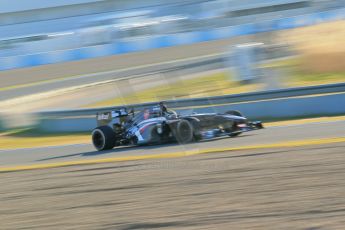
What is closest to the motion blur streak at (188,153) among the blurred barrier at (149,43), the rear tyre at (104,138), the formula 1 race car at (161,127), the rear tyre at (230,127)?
the formula 1 race car at (161,127)

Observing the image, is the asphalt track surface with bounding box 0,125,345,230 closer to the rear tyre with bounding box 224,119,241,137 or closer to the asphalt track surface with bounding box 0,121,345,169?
the asphalt track surface with bounding box 0,121,345,169

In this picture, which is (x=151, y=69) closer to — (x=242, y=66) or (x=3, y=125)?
(x=242, y=66)

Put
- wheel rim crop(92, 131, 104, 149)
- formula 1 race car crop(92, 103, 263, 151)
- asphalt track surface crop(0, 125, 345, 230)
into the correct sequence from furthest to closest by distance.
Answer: wheel rim crop(92, 131, 104, 149)
formula 1 race car crop(92, 103, 263, 151)
asphalt track surface crop(0, 125, 345, 230)

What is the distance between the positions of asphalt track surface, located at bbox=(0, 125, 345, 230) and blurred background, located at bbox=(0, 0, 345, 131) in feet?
8.13

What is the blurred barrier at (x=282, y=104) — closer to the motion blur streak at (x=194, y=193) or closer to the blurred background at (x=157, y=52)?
the blurred background at (x=157, y=52)

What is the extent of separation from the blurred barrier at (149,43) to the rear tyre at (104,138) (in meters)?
20.8

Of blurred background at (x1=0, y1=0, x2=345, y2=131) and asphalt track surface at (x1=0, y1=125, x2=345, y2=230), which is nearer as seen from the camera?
asphalt track surface at (x1=0, y1=125, x2=345, y2=230)

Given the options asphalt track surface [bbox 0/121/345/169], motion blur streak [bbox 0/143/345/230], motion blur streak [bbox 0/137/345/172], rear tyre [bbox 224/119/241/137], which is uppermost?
rear tyre [bbox 224/119/241/137]

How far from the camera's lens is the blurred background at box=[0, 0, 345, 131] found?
18.2 meters

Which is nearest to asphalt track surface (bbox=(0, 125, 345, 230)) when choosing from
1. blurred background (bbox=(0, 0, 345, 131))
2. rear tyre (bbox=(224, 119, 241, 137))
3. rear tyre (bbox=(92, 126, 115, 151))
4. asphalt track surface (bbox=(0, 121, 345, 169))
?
asphalt track surface (bbox=(0, 121, 345, 169))

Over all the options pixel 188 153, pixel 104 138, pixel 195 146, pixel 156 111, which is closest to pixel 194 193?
pixel 188 153

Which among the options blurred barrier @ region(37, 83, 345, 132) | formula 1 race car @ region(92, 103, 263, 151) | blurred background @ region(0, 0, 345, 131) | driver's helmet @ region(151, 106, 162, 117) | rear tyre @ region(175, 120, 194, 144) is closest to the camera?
rear tyre @ region(175, 120, 194, 144)

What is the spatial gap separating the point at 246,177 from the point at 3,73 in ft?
83.3

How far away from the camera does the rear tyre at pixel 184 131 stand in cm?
993
